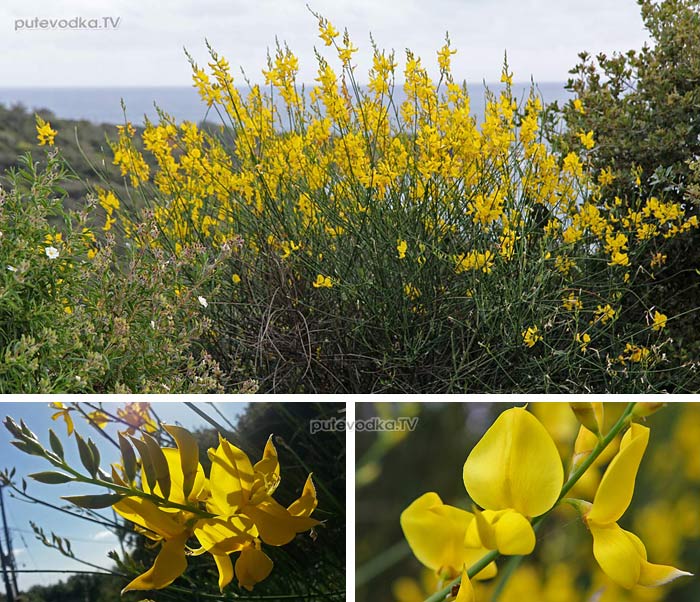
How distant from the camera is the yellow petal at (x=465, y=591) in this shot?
115 centimetres

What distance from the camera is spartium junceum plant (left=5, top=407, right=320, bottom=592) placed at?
1.21 metres

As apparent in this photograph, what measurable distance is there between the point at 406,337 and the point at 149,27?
7.41 m

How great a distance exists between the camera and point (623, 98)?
3750 millimetres

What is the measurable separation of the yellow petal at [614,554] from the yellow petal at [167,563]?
531 mm

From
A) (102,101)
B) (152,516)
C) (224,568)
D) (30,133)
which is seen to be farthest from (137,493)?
(30,133)

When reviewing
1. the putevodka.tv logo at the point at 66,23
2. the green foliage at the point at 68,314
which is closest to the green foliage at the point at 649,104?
the putevodka.tv logo at the point at 66,23

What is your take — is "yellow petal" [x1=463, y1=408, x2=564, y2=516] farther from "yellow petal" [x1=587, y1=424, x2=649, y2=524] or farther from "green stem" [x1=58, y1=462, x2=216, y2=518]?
"green stem" [x1=58, y1=462, x2=216, y2=518]

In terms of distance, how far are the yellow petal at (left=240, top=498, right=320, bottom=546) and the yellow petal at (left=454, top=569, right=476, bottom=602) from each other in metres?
0.21

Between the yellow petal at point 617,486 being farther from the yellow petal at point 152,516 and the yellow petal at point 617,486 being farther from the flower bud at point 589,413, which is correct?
the yellow petal at point 152,516

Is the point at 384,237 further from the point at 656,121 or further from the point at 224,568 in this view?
the point at 224,568

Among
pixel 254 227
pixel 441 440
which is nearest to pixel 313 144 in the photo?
pixel 254 227

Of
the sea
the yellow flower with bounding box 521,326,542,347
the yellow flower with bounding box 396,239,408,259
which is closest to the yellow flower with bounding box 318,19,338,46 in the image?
the yellow flower with bounding box 396,239,408,259

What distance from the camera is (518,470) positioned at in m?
1.14

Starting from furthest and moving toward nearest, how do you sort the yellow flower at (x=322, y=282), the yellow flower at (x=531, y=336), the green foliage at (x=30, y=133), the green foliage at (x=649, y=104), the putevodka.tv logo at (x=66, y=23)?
the green foliage at (x=30, y=133) < the green foliage at (x=649, y=104) < the putevodka.tv logo at (x=66, y=23) < the yellow flower at (x=531, y=336) < the yellow flower at (x=322, y=282)
